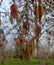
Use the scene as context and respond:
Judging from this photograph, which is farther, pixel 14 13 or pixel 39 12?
pixel 14 13

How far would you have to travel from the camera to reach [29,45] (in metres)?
2.44

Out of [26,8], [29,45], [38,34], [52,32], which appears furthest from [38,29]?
[52,32]

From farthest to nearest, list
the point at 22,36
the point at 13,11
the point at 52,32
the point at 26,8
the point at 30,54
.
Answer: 1. the point at 52,32
2. the point at 26,8
3. the point at 22,36
4. the point at 13,11
5. the point at 30,54

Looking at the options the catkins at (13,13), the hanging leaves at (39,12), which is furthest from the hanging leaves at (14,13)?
the hanging leaves at (39,12)

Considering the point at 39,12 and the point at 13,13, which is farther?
the point at 13,13

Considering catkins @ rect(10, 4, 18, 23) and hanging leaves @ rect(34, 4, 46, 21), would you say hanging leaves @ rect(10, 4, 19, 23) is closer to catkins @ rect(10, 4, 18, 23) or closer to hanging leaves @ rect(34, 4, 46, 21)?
catkins @ rect(10, 4, 18, 23)

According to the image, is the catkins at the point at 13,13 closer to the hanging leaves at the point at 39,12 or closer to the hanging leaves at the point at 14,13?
the hanging leaves at the point at 14,13

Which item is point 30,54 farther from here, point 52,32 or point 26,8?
point 52,32

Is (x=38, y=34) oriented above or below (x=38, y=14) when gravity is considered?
below

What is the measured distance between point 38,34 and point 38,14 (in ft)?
0.92

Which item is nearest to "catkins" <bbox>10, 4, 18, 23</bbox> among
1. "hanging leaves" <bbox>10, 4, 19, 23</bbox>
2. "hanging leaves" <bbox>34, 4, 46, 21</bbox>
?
"hanging leaves" <bbox>10, 4, 19, 23</bbox>

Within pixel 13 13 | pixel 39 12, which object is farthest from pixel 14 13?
pixel 39 12

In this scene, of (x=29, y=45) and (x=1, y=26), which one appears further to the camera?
(x=1, y=26)

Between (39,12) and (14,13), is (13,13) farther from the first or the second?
(39,12)
